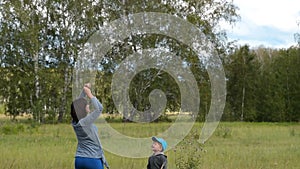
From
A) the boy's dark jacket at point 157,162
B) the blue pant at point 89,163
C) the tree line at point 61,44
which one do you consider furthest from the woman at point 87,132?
the tree line at point 61,44

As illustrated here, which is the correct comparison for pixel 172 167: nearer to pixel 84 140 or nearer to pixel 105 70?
pixel 84 140

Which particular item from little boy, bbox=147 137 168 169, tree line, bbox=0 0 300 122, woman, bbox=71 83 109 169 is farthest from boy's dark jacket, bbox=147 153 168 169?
tree line, bbox=0 0 300 122

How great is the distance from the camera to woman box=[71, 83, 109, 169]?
19.3 feet

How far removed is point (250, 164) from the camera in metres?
10.3

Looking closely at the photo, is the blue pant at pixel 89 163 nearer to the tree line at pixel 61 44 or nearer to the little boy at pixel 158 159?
the little boy at pixel 158 159

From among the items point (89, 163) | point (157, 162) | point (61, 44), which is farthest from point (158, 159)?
point (61, 44)

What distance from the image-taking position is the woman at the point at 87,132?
5895mm

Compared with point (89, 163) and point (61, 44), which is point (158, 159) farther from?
point (61, 44)

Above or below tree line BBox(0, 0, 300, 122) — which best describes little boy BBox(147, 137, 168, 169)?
below

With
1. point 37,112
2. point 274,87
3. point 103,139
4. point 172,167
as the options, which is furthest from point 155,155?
point 274,87

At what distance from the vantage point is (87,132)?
235 inches

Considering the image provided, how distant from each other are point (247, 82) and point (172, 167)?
33587 mm

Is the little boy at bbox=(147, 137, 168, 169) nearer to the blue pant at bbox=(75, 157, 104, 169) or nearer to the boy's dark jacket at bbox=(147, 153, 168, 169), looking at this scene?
the boy's dark jacket at bbox=(147, 153, 168, 169)

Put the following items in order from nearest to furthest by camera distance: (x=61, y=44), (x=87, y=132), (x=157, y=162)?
(x=87, y=132) → (x=157, y=162) → (x=61, y=44)
